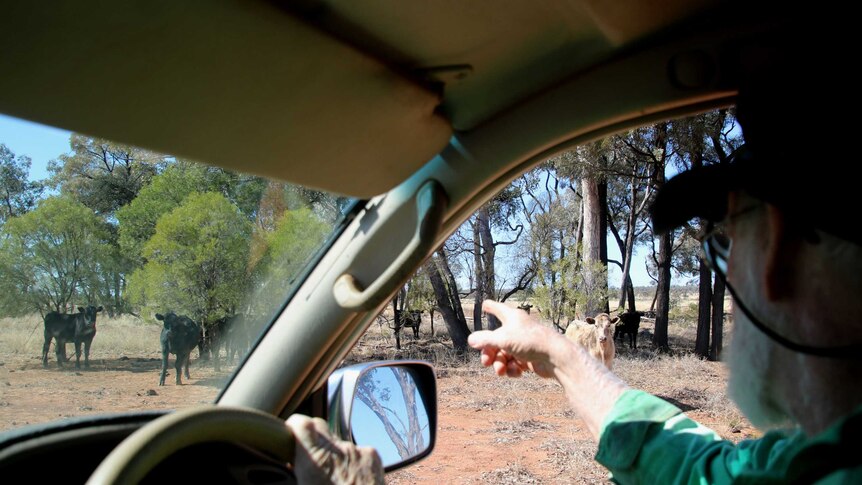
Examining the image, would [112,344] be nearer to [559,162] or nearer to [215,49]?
[215,49]

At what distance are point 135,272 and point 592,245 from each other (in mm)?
13684

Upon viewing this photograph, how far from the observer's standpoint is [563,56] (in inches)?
58.0

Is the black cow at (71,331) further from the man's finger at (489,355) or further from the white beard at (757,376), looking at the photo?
the white beard at (757,376)

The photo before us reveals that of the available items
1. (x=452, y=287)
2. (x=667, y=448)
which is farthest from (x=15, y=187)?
(x=452, y=287)

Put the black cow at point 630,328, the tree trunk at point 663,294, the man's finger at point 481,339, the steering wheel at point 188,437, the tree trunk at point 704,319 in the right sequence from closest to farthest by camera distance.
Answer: the steering wheel at point 188,437 → the man's finger at point 481,339 → the tree trunk at point 704,319 → the tree trunk at point 663,294 → the black cow at point 630,328

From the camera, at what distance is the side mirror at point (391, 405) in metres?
1.91

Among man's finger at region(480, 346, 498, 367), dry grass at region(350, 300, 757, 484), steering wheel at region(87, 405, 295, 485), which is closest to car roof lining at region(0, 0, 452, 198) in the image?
steering wheel at region(87, 405, 295, 485)

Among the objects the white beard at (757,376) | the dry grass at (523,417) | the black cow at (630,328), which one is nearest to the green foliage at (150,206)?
the white beard at (757,376)

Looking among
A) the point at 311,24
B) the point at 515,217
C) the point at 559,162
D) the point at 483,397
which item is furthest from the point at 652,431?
the point at 515,217

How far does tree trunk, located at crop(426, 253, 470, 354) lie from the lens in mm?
15061

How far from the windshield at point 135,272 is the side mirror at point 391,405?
32 cm

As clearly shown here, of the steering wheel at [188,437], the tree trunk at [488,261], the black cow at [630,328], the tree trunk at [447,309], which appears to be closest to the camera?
the steering wheel at [188,437]

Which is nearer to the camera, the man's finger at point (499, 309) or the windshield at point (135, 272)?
the windshield at point (135, 272)

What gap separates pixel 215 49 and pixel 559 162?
1323 centimetres
